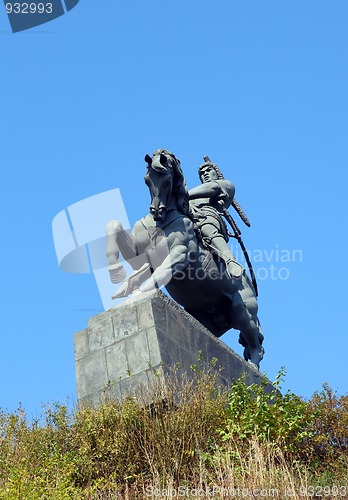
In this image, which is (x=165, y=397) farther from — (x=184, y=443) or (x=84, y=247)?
(x=84, y=247)

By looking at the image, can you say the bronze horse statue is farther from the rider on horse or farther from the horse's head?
the rider on horse

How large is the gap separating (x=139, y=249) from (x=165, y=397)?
12.5ft

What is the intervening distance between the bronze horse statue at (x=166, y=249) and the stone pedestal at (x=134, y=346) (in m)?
0.62

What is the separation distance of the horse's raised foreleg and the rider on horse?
0.42 metres

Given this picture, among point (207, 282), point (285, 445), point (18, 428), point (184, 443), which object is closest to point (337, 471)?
point (285, 445)

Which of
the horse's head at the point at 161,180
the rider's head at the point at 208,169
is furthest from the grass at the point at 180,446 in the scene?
the rider's head at the point at 208,169

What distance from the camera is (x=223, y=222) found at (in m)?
20.8

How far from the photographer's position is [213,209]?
21.0 m

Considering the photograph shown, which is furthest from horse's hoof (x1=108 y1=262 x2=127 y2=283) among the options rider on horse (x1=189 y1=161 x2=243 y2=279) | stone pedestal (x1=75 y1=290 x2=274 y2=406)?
rider on horse (x1=189 y1=161 x2=243 y2=279)

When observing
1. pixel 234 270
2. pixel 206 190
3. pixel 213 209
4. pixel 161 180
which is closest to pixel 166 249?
pixel 161 180

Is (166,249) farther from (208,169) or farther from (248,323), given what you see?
(208,169)

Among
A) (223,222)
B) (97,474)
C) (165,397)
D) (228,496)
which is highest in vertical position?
(223,222)

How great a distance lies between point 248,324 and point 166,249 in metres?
2.72

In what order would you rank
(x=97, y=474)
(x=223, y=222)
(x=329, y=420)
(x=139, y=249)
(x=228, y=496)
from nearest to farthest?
(x=228, y=496), (x=97, y=474), (x=329, y=420), (x=139, y=249), (x=223, y=222)
